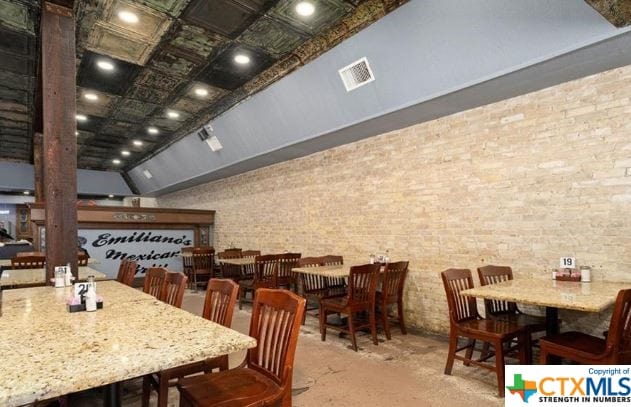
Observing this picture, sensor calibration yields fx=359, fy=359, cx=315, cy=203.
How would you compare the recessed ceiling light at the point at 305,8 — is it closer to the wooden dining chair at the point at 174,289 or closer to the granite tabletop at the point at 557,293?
the wooden dining chair at the point at 174,289

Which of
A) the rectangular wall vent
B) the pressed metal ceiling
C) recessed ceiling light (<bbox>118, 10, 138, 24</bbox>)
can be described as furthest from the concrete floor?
recessed ceiling light (<bbox>118, 10, 138, 24</bbox>)

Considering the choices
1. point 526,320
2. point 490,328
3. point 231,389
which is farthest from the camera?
point 526,320

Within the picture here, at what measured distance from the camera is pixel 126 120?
25.0ft

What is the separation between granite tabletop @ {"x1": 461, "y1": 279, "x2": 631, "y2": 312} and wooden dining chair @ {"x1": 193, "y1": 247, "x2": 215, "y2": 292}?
5857 mm

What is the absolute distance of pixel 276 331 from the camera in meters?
1.88

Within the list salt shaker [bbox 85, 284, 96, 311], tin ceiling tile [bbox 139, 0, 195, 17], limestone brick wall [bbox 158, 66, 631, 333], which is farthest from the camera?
tin ceiling tile [bbox 139, 0, 195, 17]

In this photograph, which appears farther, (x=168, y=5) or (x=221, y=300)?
(x=168, y=5)

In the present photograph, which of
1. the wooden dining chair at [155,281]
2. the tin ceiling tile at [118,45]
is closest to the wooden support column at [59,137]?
the tin ceiling tile at [118,45]

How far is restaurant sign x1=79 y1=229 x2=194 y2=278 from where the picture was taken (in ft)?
25.1

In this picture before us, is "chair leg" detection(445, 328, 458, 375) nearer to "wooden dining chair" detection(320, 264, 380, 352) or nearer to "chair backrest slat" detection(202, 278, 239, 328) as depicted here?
"wooden dining chair" detection(320, 264, 380, 352)

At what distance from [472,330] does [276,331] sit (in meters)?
1.95

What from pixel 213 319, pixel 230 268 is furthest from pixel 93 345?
pixel 230 268

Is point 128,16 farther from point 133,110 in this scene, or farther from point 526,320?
point 526,320

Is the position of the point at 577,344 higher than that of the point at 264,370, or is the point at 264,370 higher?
the point at 264,370
